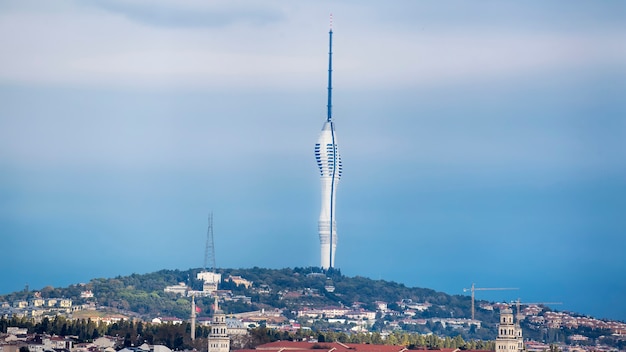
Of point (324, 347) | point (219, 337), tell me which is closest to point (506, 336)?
point (324, 347)

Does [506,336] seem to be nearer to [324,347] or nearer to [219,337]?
[324,347]

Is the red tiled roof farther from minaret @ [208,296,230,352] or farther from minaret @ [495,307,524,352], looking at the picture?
minaret @ [495,307,524,352]

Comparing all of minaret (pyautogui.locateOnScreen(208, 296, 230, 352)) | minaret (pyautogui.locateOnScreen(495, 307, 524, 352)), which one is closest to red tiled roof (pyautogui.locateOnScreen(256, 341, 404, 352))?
minaret (pyautogui.locateOnScreen(208, 296, 230, 352))

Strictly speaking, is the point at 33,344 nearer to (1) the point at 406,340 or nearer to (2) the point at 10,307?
(1) the point at 406,340

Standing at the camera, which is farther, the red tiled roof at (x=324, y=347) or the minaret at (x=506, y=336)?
the red tiled roof at (x=324, y=347)

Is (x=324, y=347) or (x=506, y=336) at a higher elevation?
(x=506, y=336)

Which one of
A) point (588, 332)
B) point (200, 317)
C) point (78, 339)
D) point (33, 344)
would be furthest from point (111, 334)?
point (588, 332)

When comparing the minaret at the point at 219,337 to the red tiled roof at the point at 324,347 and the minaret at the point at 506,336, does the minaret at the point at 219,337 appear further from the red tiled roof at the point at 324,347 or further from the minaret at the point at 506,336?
the minaret at the point at 506,336

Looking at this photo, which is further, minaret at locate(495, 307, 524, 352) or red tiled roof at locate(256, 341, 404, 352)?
red tiled roof at locate(256, 341, 404, 352)

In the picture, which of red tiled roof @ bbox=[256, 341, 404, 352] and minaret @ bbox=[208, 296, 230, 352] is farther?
red tiled roof @ bbox=[256, 341, 404, 352]

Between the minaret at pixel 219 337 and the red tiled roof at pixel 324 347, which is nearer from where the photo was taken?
the minaret at pixel 219 337

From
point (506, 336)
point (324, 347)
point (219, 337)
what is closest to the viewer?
point (506, 336)

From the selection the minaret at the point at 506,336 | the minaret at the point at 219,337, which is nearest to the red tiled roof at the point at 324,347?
the minaret at the point at 219,337
